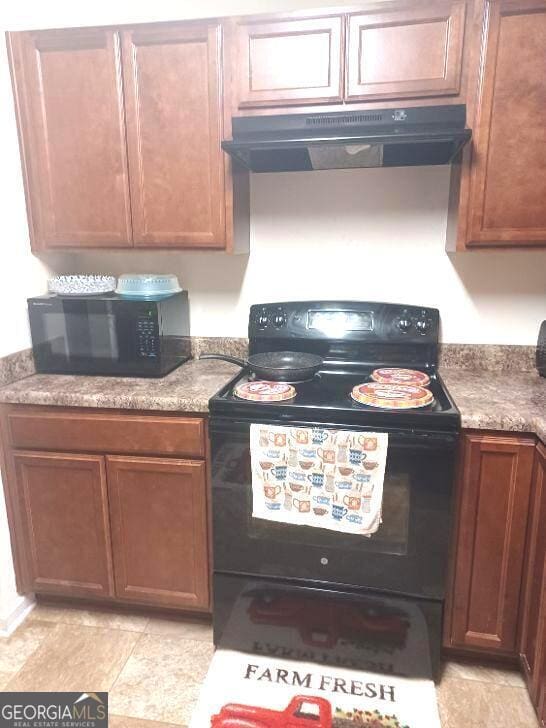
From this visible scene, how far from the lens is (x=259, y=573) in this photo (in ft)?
5.55

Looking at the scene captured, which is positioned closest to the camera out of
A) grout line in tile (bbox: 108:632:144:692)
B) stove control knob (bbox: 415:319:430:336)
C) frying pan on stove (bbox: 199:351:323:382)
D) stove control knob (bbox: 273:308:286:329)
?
grout line in tile (bbox: 108:632:144:692)

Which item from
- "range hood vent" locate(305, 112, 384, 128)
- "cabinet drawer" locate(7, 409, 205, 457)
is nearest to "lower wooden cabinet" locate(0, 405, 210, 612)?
"cabinet drawer" locate(7, 409, 205, 457)

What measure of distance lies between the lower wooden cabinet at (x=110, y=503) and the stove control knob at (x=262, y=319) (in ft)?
1.80

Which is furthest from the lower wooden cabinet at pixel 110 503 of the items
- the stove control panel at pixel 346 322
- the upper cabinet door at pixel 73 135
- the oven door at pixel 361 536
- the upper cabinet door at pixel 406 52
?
the upper cabinet door at pixel 406 52

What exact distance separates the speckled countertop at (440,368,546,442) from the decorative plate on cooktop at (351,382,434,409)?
0.39 ft

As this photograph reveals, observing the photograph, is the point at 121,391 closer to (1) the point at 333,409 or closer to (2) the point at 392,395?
(1) the point at 333,409

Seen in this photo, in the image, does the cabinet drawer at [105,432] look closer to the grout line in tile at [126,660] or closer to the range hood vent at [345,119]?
the grout line in tile at [126,660]

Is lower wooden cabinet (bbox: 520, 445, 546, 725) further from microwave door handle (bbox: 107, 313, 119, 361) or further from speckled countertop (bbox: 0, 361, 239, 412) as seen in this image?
microwave door handle (bbox: 107, 313, 119, 361)

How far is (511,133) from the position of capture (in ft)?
5.25

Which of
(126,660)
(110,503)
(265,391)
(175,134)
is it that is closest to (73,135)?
(175,134)

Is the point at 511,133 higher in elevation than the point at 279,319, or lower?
higher

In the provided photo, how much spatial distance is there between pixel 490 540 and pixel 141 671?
124cm

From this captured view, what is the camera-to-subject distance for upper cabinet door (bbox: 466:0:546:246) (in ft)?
5.04

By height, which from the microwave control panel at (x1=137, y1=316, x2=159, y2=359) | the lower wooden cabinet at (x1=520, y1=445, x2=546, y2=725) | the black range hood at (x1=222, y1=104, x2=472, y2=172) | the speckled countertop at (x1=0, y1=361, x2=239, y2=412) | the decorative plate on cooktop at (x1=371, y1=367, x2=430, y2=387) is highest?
the black range hood at (x1=222, y1=104, x2=472, y2=172)
